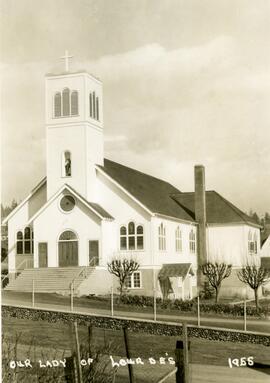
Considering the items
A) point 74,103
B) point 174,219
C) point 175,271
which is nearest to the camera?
point 74,103

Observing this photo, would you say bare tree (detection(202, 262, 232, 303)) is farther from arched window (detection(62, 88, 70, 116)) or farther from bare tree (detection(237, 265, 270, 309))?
arched window (detection(62, 88, 70, 116))

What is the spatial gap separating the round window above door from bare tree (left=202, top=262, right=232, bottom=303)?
458 cm

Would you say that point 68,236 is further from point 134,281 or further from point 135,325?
point 135,325

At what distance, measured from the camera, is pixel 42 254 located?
65.8 feet

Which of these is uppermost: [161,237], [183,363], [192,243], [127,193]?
[127,193]

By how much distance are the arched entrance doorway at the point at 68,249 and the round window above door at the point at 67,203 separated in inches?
28.0

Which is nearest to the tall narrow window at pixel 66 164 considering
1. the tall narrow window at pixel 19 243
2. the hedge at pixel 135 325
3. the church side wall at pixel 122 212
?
the church side wall at pixel 122 212

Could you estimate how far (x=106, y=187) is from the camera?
20.5m


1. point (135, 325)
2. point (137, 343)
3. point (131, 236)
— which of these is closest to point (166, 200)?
point (131, 236)

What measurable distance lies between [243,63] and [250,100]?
1.61ft

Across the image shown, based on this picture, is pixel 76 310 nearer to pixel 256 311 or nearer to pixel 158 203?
pixel 256 311

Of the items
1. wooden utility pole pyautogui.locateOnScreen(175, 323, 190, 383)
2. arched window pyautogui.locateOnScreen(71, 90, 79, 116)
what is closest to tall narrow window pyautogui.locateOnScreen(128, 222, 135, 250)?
arched window pyautogui.locateOnScreen(71, 90, 79, 116)

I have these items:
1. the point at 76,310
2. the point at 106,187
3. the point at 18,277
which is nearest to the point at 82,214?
the point at 106,187

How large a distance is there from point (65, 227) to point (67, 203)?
75cm
